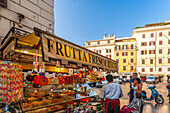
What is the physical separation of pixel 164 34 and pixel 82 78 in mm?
39416

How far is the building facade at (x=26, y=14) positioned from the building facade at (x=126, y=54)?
118 ft

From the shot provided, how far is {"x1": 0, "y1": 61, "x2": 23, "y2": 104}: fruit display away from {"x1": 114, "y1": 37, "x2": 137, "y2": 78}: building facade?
40056 millimetres

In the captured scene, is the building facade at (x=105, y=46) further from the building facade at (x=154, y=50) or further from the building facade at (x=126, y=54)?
the building facade at (x=154, y=50)

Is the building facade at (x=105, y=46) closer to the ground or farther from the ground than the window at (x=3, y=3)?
farther from the ground

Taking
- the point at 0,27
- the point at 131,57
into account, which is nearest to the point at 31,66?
the point at 0,27

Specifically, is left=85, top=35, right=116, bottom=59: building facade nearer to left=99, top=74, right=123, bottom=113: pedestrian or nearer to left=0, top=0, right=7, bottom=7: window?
left=0, top=0, right=7, bottom=7: window

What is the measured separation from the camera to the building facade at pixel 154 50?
35281mm

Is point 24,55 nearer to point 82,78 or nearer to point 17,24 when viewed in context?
point 17,24

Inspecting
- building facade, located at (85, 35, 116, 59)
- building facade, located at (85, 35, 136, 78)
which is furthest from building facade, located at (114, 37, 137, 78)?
building facade, located at (85, 35, 116, 59)

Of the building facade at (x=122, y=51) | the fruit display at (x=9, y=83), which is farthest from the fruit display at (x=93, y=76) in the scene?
the building facade at (x=122, y=51)

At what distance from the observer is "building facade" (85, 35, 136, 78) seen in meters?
39.2

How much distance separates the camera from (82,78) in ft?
20.1

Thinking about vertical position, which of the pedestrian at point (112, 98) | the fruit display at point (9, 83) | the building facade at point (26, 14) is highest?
the building facade at point (26, 14)

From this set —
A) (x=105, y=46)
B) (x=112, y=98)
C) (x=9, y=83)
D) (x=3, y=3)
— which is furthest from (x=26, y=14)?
(x=105, y=46)
